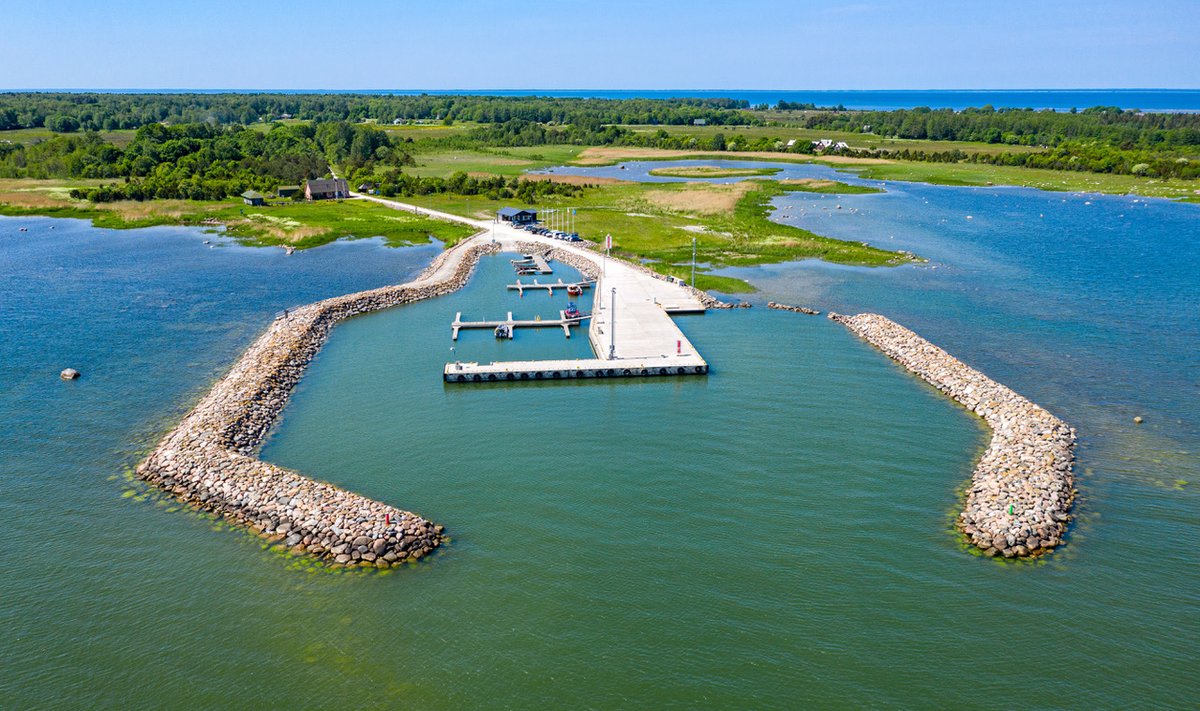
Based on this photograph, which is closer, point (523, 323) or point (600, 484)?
point (600, 484)

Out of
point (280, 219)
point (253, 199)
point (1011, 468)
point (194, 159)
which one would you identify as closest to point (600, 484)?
point (1011, 468)

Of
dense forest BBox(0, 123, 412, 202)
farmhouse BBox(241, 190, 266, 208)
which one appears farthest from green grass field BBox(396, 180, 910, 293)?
dense forest BBox(0, 123, 412, 202)

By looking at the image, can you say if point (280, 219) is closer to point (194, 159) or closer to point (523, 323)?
point (194, 159)

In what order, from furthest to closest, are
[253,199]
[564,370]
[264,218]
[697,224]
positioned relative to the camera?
1. [253,199]
2. [264,218]
3. [697,224]
4. [564,370]

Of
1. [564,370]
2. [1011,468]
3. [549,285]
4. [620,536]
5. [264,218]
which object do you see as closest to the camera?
[620,536]

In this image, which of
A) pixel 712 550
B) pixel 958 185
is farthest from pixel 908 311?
Answer: pixel 958 185

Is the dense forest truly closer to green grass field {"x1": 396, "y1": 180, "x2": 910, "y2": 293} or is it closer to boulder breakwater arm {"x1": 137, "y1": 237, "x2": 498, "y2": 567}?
green grass field {"x1": 396, "y1": 180, "x2": 910, "y2": 293}

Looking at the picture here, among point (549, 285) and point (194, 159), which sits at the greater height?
point (194, 159)

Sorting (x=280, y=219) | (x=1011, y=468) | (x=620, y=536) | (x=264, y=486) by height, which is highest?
(x=280, y=219)
